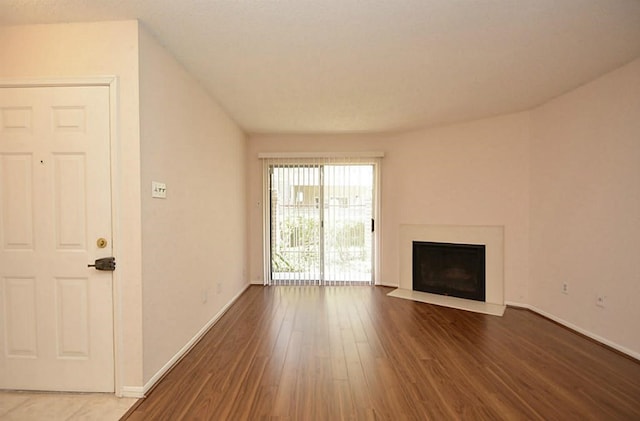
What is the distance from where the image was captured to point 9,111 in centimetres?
193

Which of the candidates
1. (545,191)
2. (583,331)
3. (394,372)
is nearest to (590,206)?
(545,191)

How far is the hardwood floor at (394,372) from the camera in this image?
70.7 inches

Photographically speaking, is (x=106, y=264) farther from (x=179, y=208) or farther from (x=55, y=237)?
(x=179, y=208)

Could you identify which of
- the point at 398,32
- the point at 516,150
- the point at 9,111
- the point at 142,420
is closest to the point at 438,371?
the point at 142,420

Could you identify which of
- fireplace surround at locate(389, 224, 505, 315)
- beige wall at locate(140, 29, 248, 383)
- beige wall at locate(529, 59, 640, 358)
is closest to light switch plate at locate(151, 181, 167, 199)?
beige wall at locate(140, 29, 248, 383)

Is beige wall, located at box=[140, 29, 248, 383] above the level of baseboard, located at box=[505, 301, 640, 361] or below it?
above

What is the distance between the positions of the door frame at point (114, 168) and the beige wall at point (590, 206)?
4.25 metres

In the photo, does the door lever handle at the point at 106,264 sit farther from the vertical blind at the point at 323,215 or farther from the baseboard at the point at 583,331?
the baseboard at the point at 583,331

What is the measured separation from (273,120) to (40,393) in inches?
140

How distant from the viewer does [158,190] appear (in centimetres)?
212

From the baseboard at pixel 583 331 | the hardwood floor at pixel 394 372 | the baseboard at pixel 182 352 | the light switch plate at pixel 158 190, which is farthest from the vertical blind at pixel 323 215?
the light switch plate at pixel 158 190

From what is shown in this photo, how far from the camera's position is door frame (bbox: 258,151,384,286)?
468cm

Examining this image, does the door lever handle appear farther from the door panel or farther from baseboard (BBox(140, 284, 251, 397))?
the door panel

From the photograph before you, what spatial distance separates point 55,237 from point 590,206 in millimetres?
4773
